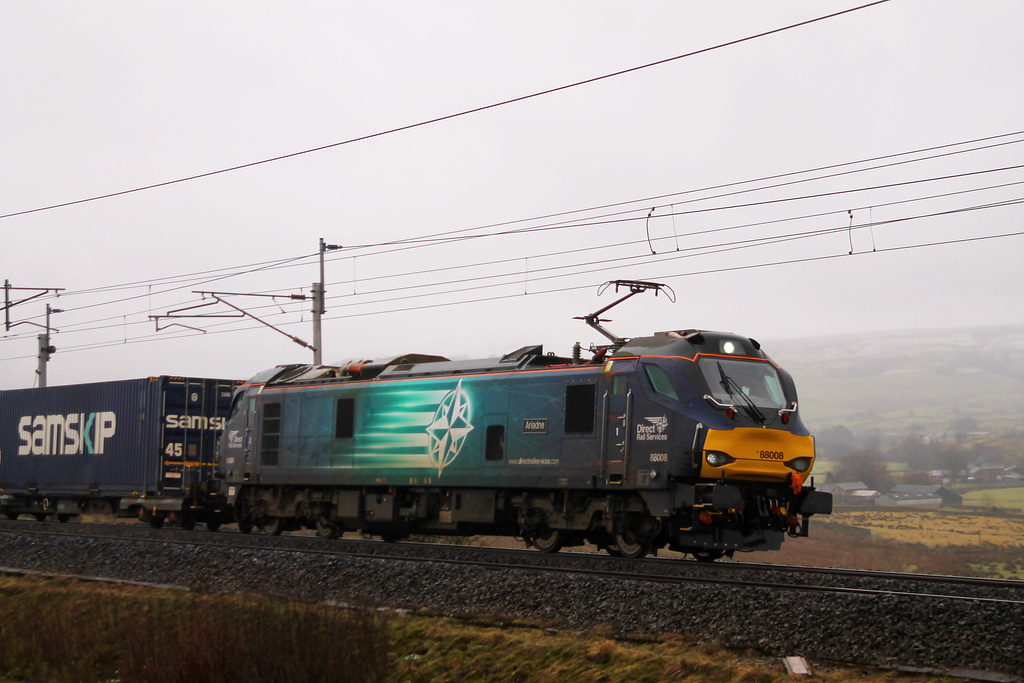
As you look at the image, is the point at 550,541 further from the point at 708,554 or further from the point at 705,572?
the point at 705,572

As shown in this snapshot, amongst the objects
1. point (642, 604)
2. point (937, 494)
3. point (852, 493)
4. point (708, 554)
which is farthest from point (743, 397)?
point (852, 493)

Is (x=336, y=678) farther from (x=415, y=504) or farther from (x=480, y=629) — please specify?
(x=415, y=504)

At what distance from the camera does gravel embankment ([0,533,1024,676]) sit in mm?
9398

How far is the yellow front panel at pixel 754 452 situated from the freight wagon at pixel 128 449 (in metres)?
15.0

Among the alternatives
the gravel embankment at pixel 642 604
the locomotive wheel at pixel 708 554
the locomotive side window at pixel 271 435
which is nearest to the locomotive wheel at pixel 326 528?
the locomotive side window at pixel 271 435

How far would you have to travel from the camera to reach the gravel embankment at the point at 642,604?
940cm

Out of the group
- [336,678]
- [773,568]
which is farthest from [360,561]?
[773,568]

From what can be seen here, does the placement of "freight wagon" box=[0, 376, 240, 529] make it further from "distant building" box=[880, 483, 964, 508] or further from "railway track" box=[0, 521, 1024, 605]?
"distant building" box=[880, 483, 964, 508]

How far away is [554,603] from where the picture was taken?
12.4 meters

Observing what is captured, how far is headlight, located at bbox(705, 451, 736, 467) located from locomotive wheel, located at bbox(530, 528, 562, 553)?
381 centimetres

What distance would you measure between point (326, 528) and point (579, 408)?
805 centimetres

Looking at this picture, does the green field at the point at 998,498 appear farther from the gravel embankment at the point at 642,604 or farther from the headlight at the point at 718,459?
the gravel embankment at the point at 642,604

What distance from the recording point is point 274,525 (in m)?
23.3

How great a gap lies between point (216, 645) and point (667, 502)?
738 centimetres
